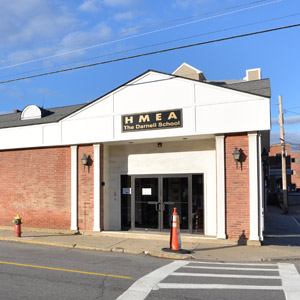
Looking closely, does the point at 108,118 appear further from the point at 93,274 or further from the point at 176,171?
the point at 93,274

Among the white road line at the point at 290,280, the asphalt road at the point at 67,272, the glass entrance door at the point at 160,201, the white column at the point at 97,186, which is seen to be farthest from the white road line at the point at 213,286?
the white column at the point at 97,186

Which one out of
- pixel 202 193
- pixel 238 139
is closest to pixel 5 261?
pixel 202 193

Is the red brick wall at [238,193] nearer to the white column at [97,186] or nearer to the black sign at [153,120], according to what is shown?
the black sign at [153,120]

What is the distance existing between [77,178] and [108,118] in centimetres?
283

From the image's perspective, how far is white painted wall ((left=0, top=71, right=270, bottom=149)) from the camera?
11.1 metres

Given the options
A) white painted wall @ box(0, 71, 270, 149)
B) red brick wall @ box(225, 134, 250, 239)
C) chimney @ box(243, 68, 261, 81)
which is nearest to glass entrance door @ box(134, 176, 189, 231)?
red brick wall @ box(225, 134, 250, 239)

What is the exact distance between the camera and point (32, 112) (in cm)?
1666

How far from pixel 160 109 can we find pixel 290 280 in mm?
7330

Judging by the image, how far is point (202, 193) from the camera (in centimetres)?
1239

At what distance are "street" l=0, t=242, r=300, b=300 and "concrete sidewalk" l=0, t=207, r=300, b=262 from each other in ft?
2.01

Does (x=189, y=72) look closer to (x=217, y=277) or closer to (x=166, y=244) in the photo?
(x=166, y=244)

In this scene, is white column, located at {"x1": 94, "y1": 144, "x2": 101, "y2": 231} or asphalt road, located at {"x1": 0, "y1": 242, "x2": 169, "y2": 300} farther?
white column, located at {"x1": 94, "y1": 144, "x2": 101, "y2": 231}

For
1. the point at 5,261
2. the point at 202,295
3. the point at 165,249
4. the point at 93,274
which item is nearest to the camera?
the point at 202,295

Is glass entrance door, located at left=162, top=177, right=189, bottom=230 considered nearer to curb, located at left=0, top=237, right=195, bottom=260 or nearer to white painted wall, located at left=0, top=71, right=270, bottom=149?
white painted wall, located at left=0, top=71, right=270, bottom=149
